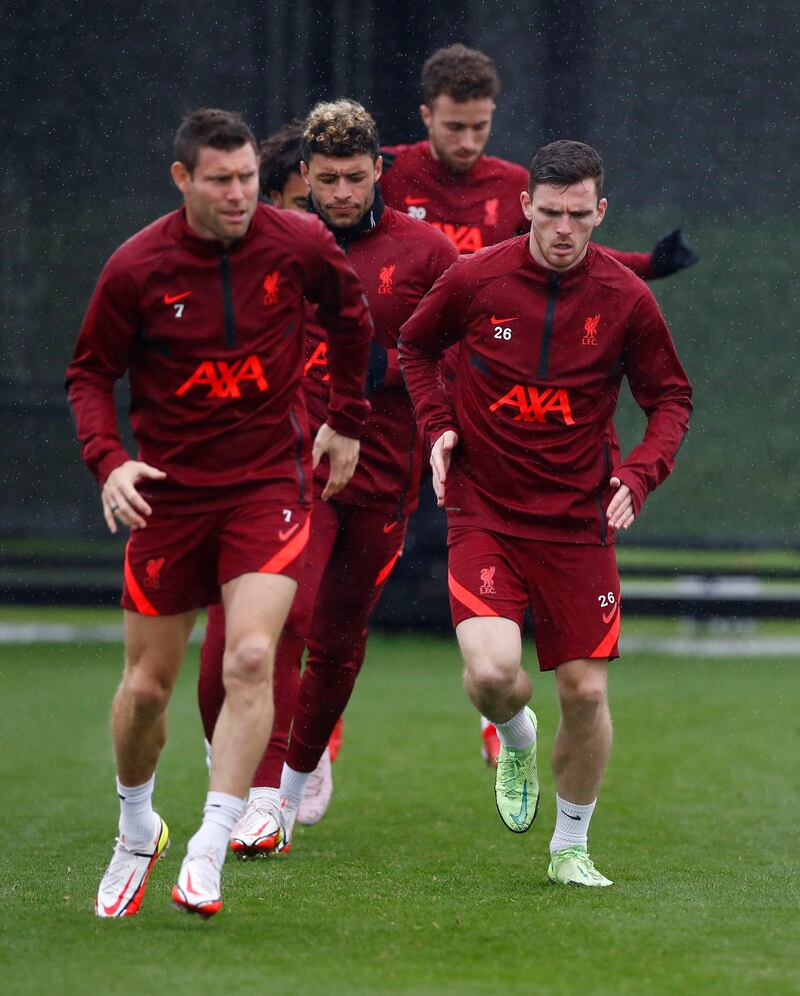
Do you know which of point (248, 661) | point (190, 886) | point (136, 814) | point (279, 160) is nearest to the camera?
point (190, 886)

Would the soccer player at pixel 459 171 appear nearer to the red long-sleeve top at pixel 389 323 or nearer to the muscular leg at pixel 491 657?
the red long-sleeve top at pixel 389 323

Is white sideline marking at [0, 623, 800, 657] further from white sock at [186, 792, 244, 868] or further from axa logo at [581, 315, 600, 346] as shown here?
white sock at [186, 792, 244, 868]

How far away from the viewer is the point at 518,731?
530 cm

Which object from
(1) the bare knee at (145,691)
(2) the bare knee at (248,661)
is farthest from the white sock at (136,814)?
(2) the bare knee at (248,661)

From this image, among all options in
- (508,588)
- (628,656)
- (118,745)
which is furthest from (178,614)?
(628,656)

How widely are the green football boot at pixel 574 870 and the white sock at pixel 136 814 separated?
1.16m

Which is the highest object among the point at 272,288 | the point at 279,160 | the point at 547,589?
the point at 279,160

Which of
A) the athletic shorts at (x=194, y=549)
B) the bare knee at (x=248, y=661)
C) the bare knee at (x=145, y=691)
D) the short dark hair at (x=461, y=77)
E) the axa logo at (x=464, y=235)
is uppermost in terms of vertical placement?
the short dark hair at (x=461, y=77)

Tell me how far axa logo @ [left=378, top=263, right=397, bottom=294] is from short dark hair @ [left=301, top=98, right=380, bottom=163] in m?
0.41

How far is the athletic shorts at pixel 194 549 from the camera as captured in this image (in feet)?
14.7

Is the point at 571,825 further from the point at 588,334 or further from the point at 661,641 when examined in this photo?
the point at 661,641

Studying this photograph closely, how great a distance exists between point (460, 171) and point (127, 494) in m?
2.90

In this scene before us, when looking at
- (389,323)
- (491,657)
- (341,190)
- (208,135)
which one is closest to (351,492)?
(389,323)

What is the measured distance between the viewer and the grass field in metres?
3.87
